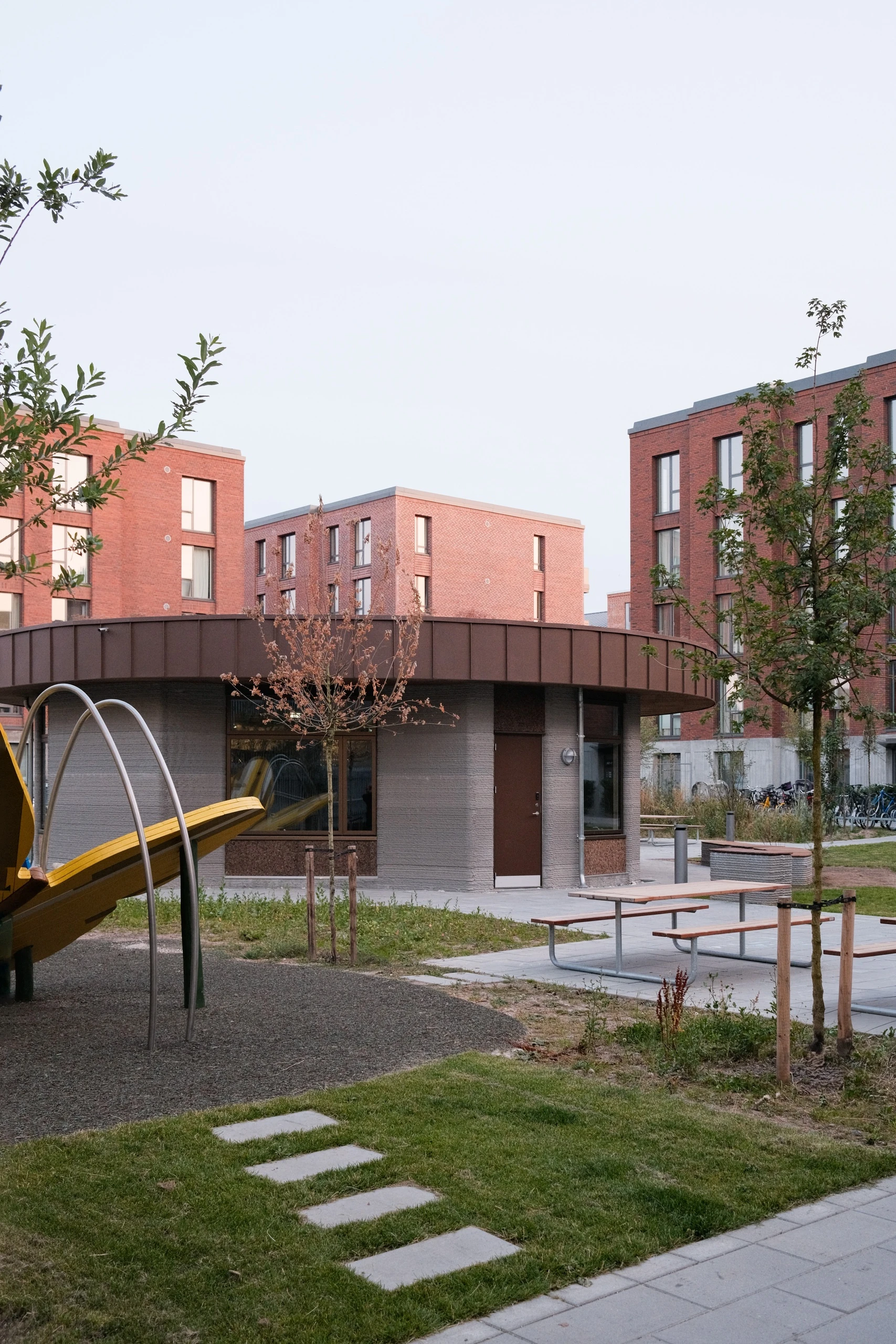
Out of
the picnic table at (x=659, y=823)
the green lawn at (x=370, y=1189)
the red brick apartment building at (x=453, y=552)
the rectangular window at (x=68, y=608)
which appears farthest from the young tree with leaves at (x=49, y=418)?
the red brick apartment building at (x=453, y=552)

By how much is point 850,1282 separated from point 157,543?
53.4 m

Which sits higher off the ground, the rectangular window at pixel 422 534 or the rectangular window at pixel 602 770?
the rectangular window at pixel 422 534

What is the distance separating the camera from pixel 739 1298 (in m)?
4.14

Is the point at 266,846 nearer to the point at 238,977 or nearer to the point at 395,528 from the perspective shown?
the point at 238,977

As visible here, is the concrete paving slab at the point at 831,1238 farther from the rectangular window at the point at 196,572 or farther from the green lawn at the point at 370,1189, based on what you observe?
the rectangular window at the point at 196,572

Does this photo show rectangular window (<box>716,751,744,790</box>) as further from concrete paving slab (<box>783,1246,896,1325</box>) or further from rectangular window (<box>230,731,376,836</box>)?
concrete paving slab (<box>783,1246,896,1325</box>)

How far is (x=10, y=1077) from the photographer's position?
7184mm

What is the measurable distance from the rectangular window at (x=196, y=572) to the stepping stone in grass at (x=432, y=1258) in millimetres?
53166

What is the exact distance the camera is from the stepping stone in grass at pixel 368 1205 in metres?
4.80

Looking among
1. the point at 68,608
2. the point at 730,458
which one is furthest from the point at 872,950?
the point at 68,608

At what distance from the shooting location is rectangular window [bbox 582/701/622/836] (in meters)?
20.5

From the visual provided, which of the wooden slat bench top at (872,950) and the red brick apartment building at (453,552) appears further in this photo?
the red brick apartment building at (453,552)

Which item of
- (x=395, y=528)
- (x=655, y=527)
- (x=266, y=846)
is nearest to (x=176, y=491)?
(x=395, y=528)

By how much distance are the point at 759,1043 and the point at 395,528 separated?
58.3 metres
